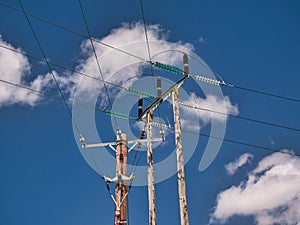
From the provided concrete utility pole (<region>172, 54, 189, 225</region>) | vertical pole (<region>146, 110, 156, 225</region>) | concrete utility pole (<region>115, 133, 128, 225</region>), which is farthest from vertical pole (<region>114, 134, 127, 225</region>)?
concrete utility pole (<region>172, 54, 189, 225</region>)

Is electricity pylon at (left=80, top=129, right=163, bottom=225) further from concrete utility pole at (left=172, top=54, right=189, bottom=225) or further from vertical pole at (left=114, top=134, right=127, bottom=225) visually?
concrete utility pole at (left=172, top=54, right=189, bottom=225)

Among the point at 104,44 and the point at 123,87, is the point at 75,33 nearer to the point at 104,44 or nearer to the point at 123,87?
the point at 104,44

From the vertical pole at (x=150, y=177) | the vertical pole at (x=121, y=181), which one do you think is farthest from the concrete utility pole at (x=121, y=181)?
the vertical pole at (x=150, y=177)

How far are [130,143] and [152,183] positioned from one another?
9.24 feet

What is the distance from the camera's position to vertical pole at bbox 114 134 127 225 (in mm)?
12164

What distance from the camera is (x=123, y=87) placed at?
13461 mm

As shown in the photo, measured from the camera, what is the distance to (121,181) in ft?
41.9

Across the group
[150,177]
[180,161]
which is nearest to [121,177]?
[150,177]

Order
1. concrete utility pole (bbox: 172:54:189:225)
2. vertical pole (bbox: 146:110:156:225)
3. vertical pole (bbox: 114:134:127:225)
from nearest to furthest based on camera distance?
concrete utility pole (bbox: 172:54:189:225) < vertical pole (bbox: 146:110:156:225) < vertical pole (bbox: 114:134:127:225)

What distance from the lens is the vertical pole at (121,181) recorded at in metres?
12.2

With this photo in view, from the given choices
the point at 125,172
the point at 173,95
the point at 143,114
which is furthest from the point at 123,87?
the point at 125,172

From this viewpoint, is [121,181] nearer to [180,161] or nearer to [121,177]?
[121,177]

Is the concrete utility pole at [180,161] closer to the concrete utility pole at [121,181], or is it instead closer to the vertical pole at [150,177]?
the vertical pole at [150,177]

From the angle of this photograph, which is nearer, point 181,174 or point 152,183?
point 181,174
